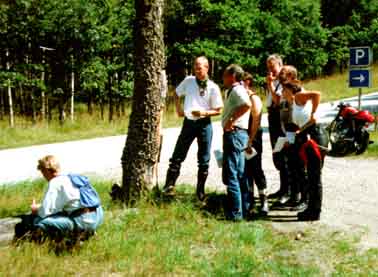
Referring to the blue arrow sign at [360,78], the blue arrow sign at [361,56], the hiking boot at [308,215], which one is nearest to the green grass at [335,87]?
the blue arrow sign at [360,78]

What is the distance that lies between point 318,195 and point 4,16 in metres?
16.4

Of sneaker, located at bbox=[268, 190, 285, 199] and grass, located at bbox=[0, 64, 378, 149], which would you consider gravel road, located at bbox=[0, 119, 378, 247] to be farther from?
grass, located at bbox=[0, 64, 378, 149]

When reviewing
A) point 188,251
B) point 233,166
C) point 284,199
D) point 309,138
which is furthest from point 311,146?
point 188,251

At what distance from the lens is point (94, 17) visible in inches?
824

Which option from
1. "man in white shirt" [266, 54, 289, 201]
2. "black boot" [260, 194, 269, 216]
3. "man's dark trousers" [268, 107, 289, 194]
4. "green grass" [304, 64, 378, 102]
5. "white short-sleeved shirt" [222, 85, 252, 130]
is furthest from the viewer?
"green grass" [304, 64, 378, 102]

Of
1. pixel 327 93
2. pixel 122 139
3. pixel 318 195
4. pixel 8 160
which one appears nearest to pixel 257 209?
pixel 318 195

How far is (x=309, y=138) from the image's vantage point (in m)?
6.39

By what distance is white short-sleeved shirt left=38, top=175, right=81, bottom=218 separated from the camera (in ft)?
16.5

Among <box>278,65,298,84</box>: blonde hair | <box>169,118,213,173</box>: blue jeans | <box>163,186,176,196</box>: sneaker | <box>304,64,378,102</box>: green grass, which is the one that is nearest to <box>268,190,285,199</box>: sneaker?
<box>169,118,213,173</box>: blue jeans

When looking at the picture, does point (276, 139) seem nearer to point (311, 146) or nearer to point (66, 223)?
point (311, 146)

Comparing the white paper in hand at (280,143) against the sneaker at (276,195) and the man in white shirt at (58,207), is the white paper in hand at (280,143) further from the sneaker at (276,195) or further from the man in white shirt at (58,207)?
the man in white shirt at (58,207)

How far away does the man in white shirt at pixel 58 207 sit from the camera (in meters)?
5.03

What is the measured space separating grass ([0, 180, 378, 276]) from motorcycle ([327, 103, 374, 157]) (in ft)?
19.4

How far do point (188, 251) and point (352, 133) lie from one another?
7.50 m
